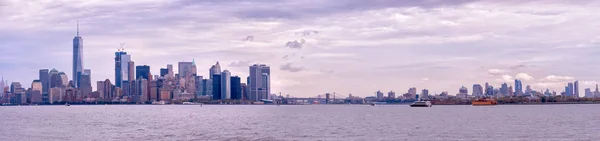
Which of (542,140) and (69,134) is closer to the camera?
(542,140)

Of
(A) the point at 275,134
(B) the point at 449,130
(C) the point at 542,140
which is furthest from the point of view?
(B) the point at 449,130

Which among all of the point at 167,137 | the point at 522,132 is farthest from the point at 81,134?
the point at 522,132

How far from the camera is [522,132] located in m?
97.9

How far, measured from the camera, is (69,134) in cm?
10112

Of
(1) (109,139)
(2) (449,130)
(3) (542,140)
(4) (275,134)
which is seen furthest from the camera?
(2) (449,130)

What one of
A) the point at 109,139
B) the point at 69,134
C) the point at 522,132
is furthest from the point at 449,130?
the point at 69,134

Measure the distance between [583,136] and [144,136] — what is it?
53242 millimetres

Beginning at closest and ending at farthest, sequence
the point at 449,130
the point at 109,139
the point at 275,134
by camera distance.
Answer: the point at 109,139 → the point at 275,134 → the point at 449,130

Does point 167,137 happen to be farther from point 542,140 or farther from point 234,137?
point 542,140

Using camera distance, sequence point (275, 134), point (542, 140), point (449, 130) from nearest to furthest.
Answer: point (542, 140) < point (275, 134) < point (449, 130)

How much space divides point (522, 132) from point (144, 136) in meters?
48.7

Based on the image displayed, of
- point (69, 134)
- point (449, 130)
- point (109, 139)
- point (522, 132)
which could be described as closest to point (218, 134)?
point (109, 139)

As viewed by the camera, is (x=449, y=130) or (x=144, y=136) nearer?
(x=144, y=136)

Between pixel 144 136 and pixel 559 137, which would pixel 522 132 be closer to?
pixel 559 137
